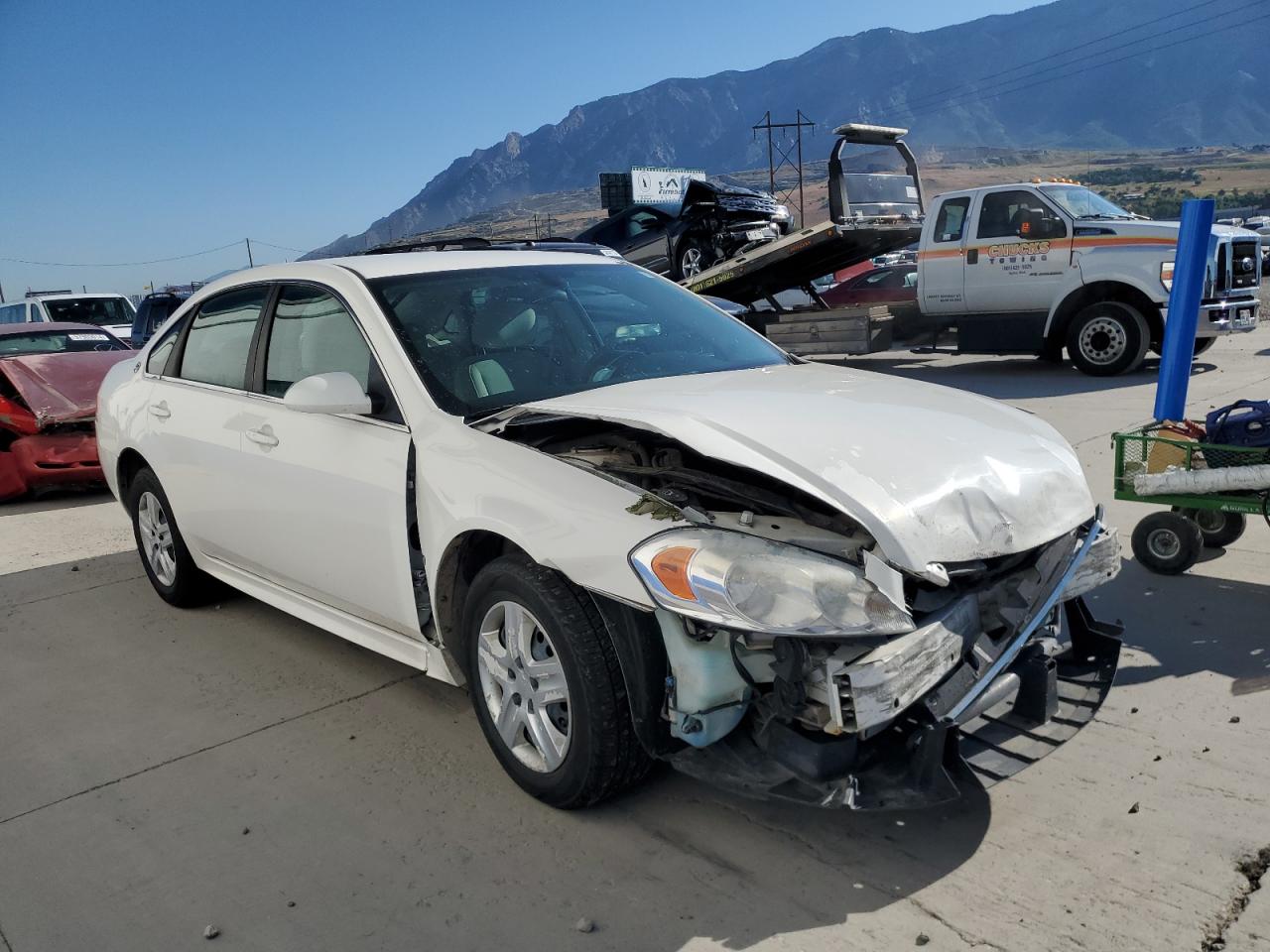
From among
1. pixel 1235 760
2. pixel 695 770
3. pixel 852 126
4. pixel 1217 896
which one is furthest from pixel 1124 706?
pixel 852 126

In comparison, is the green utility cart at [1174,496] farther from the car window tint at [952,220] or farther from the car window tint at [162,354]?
the car window tint at [952,220]

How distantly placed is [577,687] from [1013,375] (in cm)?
1081

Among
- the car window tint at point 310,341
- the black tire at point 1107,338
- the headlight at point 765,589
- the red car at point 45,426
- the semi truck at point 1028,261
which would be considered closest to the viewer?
the headlight at point 765,589

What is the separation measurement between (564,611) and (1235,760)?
84.5 inches

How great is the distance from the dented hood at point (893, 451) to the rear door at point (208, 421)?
1757 mm

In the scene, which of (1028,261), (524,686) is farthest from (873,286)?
(524,686)

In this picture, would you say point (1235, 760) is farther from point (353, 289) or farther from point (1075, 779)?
point (353, 289)

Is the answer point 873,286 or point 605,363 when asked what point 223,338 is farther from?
point 873,286

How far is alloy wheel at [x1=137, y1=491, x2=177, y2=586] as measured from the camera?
5.14 metres

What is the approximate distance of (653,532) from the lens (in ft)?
8.69

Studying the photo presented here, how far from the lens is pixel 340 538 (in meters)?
3.67

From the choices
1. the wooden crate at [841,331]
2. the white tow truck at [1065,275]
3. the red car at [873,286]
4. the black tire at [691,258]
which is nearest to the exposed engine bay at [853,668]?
the white tow truck at [1065,275]

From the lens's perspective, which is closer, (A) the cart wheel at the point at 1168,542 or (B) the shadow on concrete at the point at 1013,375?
(A) the cart wheel at the point at 1168,542

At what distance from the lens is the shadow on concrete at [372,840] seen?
2.62m
